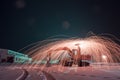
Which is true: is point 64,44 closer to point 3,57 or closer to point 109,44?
point 109,44

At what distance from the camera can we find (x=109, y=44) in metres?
49.1

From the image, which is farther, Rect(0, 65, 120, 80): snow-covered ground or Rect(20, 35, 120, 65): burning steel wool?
Rect(20, 35, 120, 65): burning steel wool

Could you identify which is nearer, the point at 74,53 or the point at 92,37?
the point at 92,37

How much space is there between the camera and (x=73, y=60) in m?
54.5

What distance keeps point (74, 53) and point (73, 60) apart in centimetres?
221

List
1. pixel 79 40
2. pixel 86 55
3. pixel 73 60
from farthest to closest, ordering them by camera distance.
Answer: pixel 86 55 < pixel 73 60 < pixel 79 40

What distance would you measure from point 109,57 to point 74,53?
88.8 feet

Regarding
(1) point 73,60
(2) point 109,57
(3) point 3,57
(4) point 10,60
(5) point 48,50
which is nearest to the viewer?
(1) point 73,60

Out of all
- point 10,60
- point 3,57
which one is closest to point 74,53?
point 10,60

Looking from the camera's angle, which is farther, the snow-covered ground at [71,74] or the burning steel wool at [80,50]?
the burning steel wool at [80,50]

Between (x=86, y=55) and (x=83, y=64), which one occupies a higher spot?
(x=86, y=55)

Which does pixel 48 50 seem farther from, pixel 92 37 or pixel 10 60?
pixel 10 60

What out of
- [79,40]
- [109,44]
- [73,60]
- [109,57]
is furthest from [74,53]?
[109,57]

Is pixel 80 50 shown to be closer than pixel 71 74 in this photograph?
No
